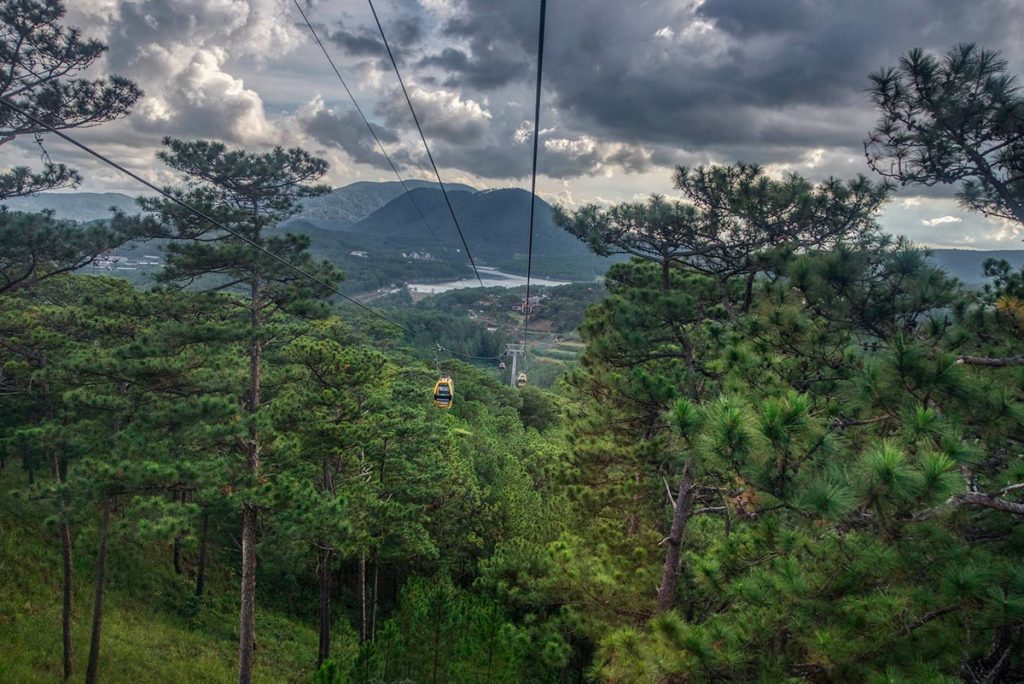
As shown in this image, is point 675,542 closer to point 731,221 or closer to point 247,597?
point 731,221

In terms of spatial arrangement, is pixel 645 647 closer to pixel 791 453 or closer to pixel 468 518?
pixel 791 453

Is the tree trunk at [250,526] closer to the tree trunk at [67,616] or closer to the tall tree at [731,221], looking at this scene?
the tree trunk at [67,616]

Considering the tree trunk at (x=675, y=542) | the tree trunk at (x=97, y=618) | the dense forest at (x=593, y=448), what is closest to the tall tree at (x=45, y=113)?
the dense forest at (x=593, y=448)

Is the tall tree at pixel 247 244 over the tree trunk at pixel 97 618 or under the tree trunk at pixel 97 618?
over

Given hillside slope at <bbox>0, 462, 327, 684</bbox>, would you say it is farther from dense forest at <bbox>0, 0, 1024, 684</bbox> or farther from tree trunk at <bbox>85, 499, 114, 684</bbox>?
tree trunk at <bbox>85, 499, 114, 684</bbox>

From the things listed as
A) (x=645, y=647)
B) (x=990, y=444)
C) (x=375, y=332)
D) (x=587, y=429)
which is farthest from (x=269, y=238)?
(x=375, y=332)

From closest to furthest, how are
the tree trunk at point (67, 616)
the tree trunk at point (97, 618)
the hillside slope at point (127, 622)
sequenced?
the tree trunk at point (97, 618)
the tree trunk at point (67, 616)
the hillside slope at point (127, 622)
